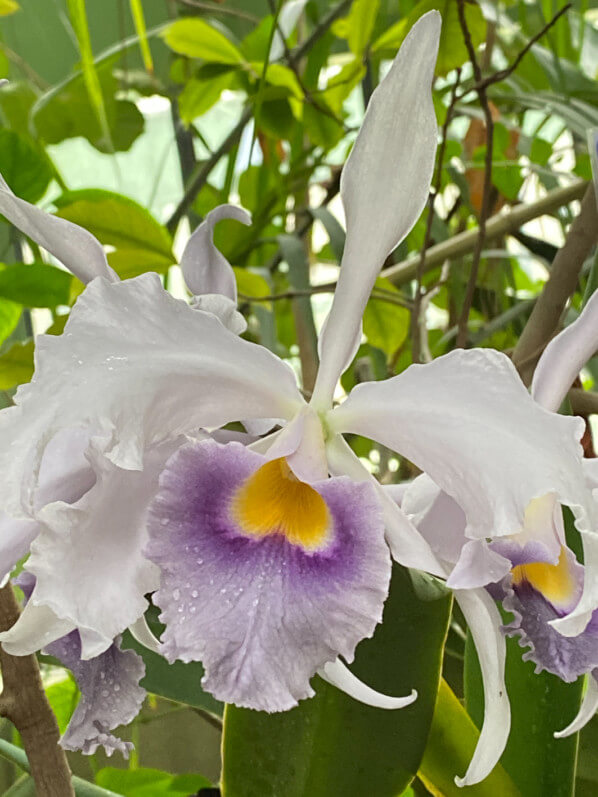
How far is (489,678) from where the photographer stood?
34cm

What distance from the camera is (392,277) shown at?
0.91 m

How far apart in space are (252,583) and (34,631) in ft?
0.33

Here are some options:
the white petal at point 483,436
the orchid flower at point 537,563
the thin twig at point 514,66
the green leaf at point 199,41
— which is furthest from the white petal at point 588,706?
the green leaf at point 199,41

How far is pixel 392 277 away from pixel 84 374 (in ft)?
2.17

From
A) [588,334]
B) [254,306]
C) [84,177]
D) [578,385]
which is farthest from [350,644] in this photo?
[84,177]

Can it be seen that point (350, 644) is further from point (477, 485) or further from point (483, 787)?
point (483, 787)

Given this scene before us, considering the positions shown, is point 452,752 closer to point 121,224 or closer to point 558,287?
point 558,287

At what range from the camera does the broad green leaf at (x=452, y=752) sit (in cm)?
43

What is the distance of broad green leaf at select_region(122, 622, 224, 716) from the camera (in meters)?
0.45

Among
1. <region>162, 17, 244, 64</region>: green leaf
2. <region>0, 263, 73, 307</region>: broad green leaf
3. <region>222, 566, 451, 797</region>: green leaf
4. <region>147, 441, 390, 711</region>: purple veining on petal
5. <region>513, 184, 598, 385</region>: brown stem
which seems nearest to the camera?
<region>147, 441, 390, 711</region>: purple veining on petal

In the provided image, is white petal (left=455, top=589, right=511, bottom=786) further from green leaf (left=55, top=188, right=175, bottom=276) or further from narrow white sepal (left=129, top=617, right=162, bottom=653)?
green leaf (left=55, top=188, right=175, bottom=276)

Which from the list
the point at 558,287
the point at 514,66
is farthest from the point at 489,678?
the point at 514,66

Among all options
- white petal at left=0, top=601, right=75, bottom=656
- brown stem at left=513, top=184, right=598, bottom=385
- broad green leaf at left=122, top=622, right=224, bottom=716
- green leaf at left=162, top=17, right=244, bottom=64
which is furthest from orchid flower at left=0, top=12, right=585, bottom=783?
green leaf at left=162, top=17, right=244, bottom=64

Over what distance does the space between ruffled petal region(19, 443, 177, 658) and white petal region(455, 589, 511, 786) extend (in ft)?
0.43
